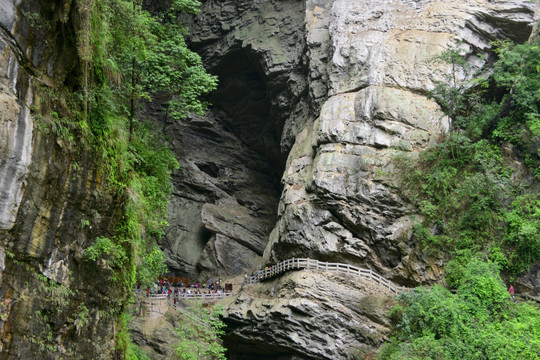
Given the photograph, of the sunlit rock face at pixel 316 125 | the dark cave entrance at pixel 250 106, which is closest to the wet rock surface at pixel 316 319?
the sunlit rock face at pixel 316 125

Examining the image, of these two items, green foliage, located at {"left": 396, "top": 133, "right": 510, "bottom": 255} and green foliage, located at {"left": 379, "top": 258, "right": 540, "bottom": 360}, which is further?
green foliage, located at {"left": 396, "top": 133, "right": 510, "bottom": 255}

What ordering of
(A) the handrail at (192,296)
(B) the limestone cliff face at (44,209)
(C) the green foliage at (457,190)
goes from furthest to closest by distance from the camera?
1. (A) the handrail at (192,296)
2. (C) the green foliage at (457,190)
3. (B) the limestone cliff face at (44,209)

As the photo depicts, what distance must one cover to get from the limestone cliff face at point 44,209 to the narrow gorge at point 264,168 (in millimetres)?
36

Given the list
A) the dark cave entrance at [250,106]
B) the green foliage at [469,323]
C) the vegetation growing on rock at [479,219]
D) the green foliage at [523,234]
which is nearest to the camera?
the green foliage at [469,323]

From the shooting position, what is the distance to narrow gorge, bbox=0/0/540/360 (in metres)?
10.0

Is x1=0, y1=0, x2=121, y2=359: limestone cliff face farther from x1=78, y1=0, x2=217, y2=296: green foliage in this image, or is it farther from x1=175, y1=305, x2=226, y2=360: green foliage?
x1=175, y1=305, x2=226, y2=360: green foliage

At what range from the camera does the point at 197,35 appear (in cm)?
3706

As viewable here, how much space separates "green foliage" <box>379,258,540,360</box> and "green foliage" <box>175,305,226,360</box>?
6.39m

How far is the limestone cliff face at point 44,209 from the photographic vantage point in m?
9.30

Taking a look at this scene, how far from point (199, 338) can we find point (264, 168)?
20296 mm

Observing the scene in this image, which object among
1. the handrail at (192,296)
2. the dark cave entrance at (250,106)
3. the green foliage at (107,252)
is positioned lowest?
the handrail at (192,296)

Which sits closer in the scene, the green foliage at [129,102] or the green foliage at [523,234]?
the green foliage at [129,102]

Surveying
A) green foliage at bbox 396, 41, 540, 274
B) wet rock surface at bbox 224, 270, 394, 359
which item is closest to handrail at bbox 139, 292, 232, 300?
wet rock surface at bbox 224, 270, 394, 359

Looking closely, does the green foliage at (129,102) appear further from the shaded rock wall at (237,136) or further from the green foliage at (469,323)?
the shaded rock wall at (237,136)
